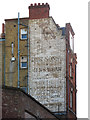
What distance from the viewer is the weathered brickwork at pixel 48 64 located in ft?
134

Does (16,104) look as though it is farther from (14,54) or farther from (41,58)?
(14,54)

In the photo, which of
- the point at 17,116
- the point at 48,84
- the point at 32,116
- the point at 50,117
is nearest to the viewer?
the point at 17,116

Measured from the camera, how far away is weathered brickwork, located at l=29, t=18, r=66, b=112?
40812mm

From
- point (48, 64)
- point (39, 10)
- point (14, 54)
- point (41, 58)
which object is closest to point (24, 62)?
point (14, 54)

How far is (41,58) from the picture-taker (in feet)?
137

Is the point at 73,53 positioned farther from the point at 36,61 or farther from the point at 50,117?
the point at 50,117

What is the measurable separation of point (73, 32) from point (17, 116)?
24.2 m

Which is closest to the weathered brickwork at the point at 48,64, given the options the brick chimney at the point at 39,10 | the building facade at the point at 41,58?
the building facade at the point at 41,58

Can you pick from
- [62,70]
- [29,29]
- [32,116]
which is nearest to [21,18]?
[29,29]

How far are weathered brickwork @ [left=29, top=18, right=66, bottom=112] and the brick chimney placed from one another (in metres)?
0.51

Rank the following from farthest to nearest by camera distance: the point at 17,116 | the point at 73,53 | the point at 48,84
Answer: the point at 73,53 → the point at 48,84 → the point at 17,116

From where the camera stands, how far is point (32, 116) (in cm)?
2731

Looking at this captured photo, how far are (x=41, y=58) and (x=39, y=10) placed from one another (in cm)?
491

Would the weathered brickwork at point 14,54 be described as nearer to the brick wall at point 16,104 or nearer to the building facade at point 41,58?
the building facade at point 41,58
